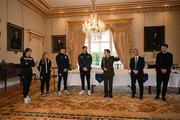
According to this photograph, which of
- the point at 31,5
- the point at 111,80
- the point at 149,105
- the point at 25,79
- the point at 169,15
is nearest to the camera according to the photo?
the point at 149,105

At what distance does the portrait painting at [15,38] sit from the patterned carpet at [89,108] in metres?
3.12

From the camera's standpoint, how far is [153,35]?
10828mm

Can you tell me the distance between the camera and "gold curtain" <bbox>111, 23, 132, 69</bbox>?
11.0 m

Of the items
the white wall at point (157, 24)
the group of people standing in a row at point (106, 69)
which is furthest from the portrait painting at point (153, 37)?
the group of people standing in a row at point (106, 69)

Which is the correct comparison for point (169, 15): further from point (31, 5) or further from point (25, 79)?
point (25, 79)

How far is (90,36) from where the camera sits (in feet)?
36.2

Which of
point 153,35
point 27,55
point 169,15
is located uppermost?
point 169,15

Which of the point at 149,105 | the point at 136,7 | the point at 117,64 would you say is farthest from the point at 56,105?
the point at 136,7

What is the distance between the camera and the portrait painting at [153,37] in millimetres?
10789

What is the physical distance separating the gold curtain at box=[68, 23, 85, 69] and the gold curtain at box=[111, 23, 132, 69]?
1877mm

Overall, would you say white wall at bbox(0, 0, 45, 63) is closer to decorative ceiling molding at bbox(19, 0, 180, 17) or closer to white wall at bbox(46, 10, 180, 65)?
decorative ceiling molding at bbox(19, 0, 180, 17)

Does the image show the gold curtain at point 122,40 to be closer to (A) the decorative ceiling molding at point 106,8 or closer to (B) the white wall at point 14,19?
(A) the decorative ceiling molding at point 106,8

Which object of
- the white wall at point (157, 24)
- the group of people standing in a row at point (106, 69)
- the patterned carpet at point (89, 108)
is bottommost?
the patterned carpet at point (89, 108)

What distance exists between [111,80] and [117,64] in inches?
203
